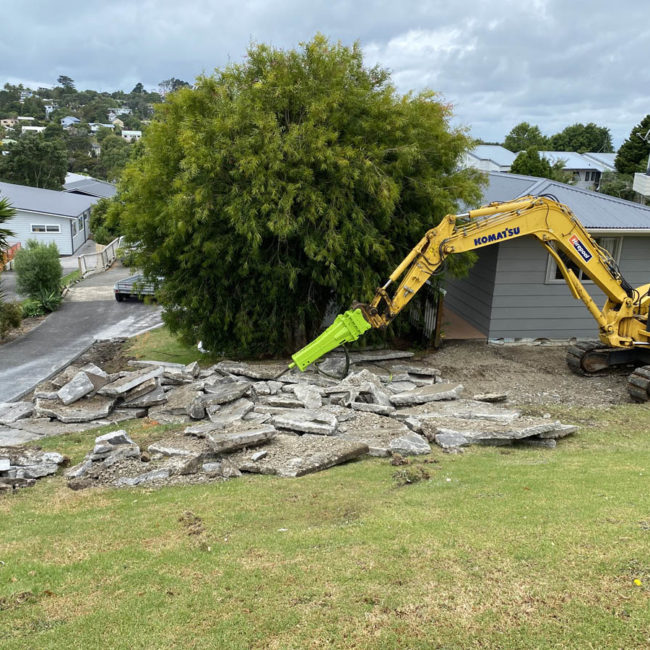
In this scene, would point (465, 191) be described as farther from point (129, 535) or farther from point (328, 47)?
point (129, 535)

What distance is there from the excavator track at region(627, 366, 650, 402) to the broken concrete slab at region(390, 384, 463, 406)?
3.44 metres

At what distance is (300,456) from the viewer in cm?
902

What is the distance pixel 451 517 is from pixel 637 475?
9.95 ft


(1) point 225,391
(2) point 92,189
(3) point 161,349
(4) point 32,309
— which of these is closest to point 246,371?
(1) point 225,391

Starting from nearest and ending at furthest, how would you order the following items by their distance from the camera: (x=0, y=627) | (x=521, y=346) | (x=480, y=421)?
(x=0, y=627) < (x=480, y=421) < (x=521, y=346)

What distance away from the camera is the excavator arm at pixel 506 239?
38.1 feet

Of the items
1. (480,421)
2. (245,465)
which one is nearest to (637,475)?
(480,421)

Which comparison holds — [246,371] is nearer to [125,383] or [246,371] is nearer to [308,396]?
[308,396]

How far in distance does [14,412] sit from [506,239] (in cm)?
1062

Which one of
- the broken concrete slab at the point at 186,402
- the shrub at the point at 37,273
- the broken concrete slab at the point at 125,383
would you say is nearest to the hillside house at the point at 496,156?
the shrub at the point at 37,273

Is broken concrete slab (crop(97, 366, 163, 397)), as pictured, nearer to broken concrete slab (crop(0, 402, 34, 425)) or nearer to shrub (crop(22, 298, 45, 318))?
broken concrete slab (crop(0, 402, 34, 425))

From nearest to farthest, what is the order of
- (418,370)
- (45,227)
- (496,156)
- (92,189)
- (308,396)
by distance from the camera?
(308,396) → (418,370) → (45,227) → (92,189) → (496,156)

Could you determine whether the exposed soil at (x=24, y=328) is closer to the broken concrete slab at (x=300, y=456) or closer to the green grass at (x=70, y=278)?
the green grass at (x=70, y=278)

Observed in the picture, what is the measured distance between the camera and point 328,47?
14414 millimetres
